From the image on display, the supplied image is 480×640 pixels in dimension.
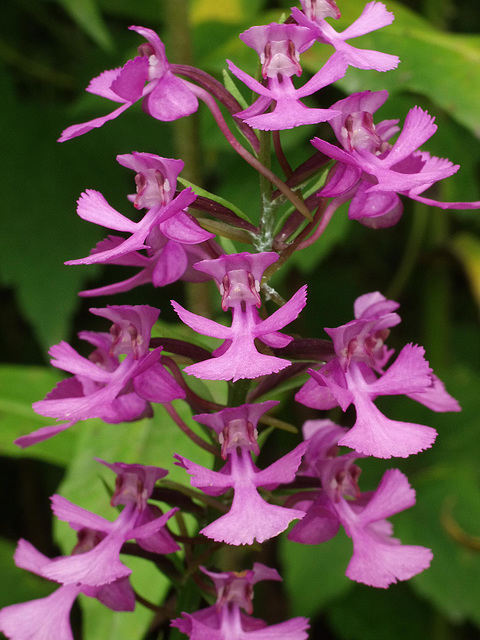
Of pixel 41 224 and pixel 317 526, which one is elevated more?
pixel 317 526

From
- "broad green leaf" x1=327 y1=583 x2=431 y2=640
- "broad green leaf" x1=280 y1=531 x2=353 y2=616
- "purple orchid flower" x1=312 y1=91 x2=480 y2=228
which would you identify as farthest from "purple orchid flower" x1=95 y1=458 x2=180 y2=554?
"broad green leaf" x1=327 y1=583 x2=431 y2=640

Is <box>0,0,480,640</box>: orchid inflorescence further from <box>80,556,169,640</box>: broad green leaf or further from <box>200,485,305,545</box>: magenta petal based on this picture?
<box>80,556,169,640</box>: broad green leaf

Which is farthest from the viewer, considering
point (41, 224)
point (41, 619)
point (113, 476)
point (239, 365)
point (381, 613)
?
point (381, 613)

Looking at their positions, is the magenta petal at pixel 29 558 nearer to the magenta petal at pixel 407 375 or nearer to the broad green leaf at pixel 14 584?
the magenta petal at pixel 407 375

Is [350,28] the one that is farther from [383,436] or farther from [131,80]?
[383,436]

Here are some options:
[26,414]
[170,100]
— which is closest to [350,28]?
[170,100]

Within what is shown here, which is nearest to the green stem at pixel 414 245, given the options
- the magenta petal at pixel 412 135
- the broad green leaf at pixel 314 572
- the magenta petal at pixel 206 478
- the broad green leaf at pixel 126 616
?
the broad green leaf at pixel 314 572

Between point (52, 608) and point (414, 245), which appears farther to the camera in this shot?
point (414, 245)
